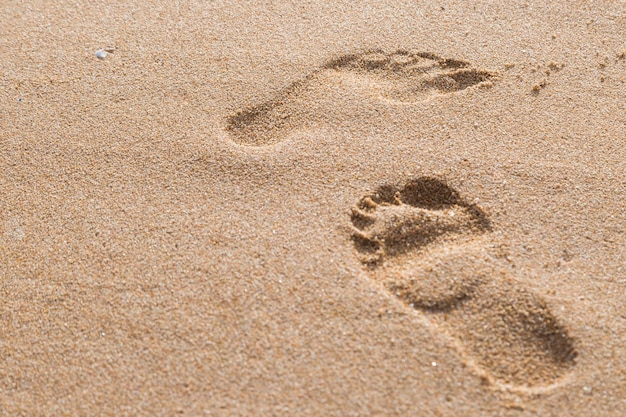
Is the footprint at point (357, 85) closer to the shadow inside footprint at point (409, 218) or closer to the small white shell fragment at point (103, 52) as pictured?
the shadow inside footprint at point (409, 218)

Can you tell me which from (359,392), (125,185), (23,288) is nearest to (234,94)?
(125,185)

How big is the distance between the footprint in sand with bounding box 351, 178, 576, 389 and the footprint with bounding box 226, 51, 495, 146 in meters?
0.38

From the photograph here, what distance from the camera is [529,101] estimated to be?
6.71 feet

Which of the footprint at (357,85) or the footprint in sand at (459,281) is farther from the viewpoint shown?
the footprint at (357,85)

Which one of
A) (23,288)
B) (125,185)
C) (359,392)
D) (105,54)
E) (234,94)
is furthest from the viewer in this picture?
(105,54)

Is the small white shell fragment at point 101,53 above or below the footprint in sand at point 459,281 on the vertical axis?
below

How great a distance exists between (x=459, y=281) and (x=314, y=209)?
0.43m

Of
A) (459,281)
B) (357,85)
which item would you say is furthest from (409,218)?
(357,85)

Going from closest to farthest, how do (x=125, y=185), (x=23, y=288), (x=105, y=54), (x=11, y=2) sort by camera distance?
(x=23, y=288)
(x=125, y=185)
(x=105, y=54)
(x=11, y=2)

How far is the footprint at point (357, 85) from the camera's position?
6.66 feet

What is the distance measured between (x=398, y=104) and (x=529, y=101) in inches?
15.6

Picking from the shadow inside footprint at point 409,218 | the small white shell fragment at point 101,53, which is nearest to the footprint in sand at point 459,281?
the shadow inside footprint at point 409,218

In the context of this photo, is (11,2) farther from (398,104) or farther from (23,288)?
(398,104)

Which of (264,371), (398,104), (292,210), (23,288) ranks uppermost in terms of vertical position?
(398,104)
